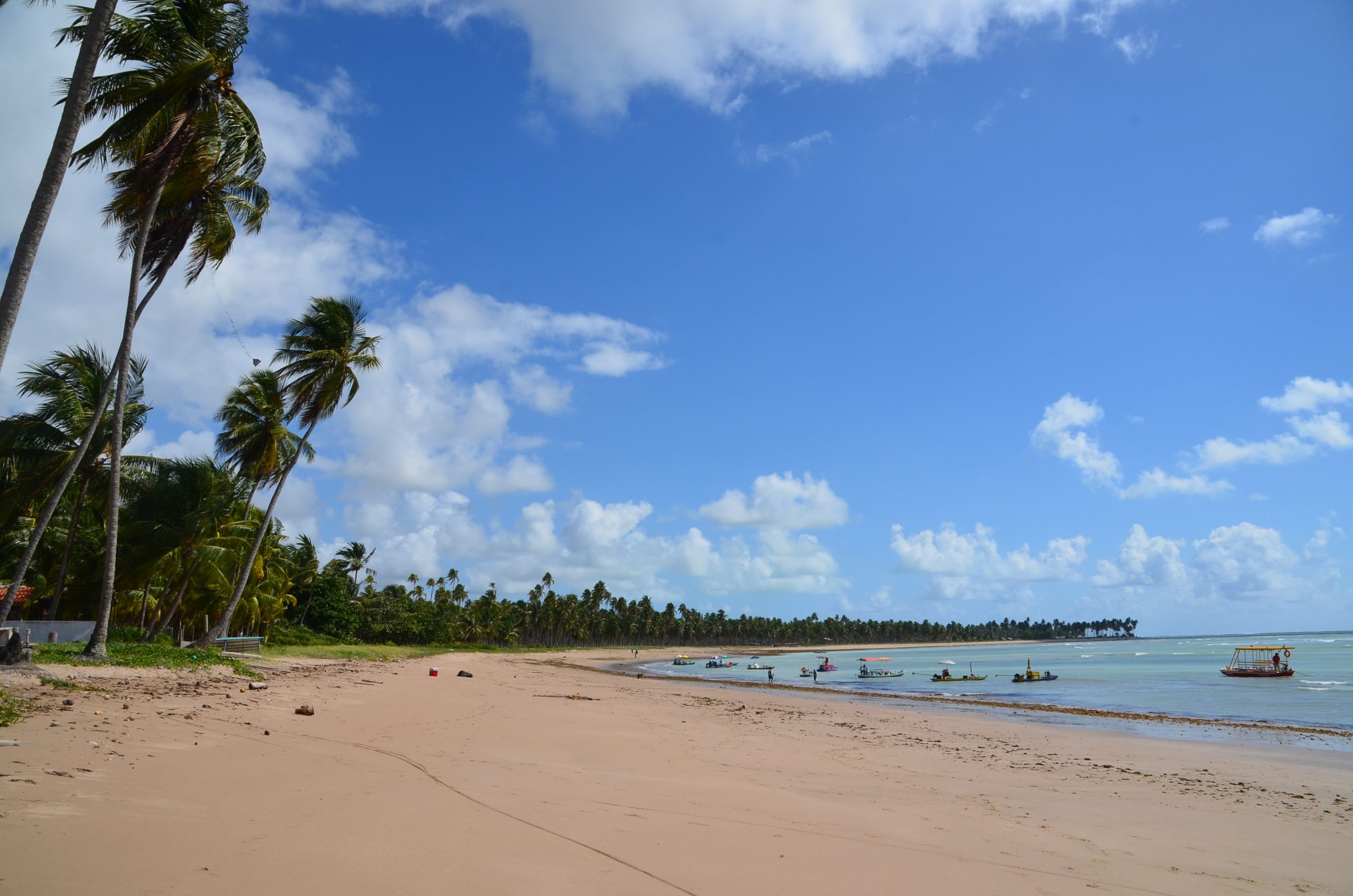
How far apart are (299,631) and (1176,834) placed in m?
50.5

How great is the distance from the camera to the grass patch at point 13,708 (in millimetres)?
7852

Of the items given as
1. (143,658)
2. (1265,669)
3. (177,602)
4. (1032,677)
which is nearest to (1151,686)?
(1032,677)

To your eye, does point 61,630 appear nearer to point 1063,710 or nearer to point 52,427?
point 52,427

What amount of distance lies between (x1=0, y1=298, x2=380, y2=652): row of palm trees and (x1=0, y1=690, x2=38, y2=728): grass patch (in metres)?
14.7

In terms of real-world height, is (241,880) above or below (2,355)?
below

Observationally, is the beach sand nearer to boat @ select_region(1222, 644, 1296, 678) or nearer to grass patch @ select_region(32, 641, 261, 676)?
grass patch @ select_region(32, 641, 261, 676)

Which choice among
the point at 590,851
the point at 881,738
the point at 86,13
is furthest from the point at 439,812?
the point at 86,13

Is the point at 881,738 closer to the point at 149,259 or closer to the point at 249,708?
the point at 249,708

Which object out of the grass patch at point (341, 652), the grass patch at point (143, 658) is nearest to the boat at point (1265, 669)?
the grass patch at point (341, 652)

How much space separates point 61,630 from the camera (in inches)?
1052

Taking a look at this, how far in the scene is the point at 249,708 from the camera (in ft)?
38.7

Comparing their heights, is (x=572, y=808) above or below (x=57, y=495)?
below

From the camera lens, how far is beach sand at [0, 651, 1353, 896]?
16.8ft

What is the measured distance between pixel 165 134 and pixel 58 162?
6.71 m
